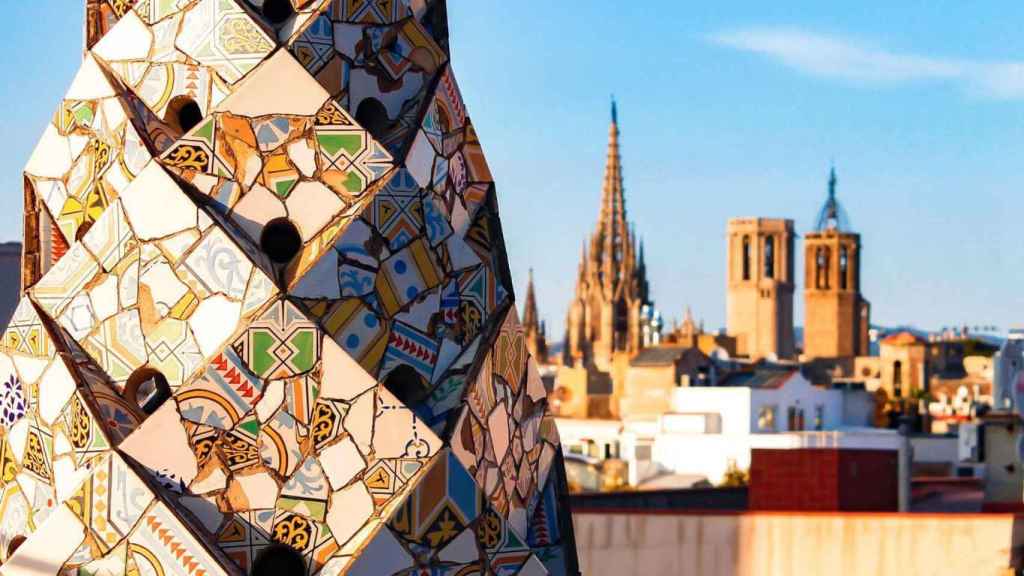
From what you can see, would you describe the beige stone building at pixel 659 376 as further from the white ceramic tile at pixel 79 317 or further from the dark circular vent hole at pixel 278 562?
the dark circular vent hole at pixel 278 562

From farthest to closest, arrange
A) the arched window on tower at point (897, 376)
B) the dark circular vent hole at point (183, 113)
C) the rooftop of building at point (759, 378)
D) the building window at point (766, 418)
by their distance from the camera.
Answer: the arched window on tower at point (897, 376)
the rooftop of building at point (759, 378)
the building window at point (766, 418)
the dark circular vent hole at point (183, 113)

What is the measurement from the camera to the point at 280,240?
1452cm

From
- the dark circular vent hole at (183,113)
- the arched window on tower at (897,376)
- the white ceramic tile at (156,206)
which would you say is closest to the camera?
the white ceramic tile at (156,206)

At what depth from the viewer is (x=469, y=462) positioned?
14.2m

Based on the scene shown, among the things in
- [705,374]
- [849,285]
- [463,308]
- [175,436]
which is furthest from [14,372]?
[849,285]

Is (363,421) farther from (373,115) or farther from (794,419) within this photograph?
(794,419)

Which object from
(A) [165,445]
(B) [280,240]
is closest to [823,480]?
(B) [280,240]

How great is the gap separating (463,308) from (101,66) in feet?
9.39

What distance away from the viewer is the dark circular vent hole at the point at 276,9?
15.0 m

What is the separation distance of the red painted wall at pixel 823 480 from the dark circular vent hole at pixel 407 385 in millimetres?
13618

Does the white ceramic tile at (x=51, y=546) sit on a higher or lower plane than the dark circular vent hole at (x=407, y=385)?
lower

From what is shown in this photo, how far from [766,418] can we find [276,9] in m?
62.3

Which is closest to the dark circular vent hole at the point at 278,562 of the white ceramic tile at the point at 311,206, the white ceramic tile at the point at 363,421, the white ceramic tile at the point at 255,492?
the white ceramic tile at the point at 255,492

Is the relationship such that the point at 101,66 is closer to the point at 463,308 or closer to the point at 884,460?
the point at 463,308
